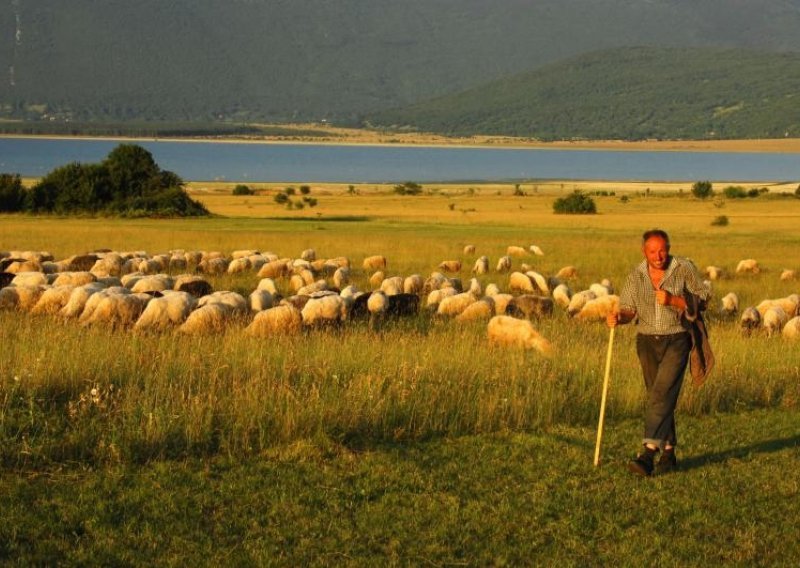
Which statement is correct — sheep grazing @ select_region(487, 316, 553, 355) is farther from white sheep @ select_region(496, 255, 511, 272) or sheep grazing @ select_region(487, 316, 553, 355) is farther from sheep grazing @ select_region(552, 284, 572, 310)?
white sheep @ select_region(496, 255, 511, 272)

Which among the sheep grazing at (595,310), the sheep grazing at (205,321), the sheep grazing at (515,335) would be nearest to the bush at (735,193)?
the sheep grazing at (595,310)

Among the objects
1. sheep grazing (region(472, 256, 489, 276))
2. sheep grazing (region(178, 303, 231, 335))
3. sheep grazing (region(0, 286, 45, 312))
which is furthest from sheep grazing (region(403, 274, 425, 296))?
sheep grazing (region(0, 286, 45, 312))

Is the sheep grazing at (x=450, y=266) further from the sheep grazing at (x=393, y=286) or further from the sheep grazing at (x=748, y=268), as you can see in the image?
the sheep grazing at (x=748, y=268)

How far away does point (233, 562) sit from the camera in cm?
675

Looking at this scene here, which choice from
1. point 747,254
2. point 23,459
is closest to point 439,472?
point 23,459

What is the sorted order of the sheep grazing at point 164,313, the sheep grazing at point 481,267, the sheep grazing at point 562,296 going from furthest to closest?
the sheep grazing at point 481,267 → the sheep grazing at point 562,296 → the sheep grazing at point 164,313

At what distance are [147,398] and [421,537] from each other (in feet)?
10.7

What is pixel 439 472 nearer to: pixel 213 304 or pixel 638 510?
pixel 638 510

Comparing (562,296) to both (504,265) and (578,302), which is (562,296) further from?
(504,265)

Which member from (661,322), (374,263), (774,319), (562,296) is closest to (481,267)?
(374,263)

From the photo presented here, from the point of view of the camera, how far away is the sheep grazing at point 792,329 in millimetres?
16297

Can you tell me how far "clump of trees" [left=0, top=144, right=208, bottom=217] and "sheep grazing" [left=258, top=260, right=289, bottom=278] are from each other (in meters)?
24.4

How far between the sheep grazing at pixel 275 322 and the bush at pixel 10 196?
124 ft

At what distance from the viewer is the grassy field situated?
7176mm
